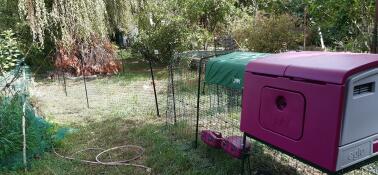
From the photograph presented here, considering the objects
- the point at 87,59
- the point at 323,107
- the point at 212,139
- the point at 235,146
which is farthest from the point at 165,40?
the point at 323,107

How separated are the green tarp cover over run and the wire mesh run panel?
108 centimetres

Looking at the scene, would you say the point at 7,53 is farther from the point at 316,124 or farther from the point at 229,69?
the point at 316,124

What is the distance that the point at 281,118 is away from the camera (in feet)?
7.63

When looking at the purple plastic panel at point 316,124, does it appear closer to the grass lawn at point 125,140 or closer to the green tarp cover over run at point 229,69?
the green tarp cover over run at point 229,69

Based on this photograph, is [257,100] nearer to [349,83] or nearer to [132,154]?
[349,83]

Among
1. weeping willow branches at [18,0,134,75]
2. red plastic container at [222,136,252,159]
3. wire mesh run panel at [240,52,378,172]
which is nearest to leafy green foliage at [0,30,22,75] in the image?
weeping willow branches at [18,0,134,75]

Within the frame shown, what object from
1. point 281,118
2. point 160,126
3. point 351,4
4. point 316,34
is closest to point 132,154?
point 160,126

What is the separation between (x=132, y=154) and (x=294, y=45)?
19.9ft

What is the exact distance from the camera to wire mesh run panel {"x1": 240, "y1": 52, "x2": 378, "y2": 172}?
1.96 m


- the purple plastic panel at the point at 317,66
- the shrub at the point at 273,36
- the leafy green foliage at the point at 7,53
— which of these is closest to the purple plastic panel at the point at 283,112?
the purple plastic panel at the point at 317,66

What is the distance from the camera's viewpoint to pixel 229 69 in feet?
12.2

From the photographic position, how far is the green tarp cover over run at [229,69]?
3572 mm

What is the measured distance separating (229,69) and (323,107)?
1.78 meters

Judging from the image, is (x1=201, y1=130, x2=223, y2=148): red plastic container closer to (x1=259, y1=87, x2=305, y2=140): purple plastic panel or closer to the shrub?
(x1=259, y1=87, x2=305, y2=140): purple plastic panel
